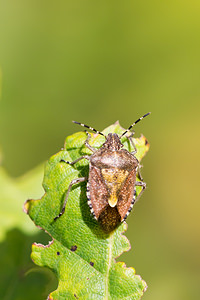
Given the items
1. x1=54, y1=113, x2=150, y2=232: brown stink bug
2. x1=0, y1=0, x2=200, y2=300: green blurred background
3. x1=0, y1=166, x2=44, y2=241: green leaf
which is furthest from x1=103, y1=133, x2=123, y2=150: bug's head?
x1=0, y1=0, x2=200, y2=300: green blurred background

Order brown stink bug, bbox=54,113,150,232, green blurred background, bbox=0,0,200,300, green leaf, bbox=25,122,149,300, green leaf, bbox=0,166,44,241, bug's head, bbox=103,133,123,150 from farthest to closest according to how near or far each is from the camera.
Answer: green blurred background, bbox=0,0,200,300 < green leaf, bbox=0,166,44,241 < bug's head, bbox=103,133,123,150 < brown stink bug, bbox=54,113,150,232 < green leaf, bbox=25,122,149,300

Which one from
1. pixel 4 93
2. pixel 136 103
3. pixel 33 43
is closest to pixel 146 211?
pixel 136 103

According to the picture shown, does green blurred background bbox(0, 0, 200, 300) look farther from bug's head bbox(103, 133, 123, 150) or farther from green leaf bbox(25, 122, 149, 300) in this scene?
green leaf bbox(25, 122, 149, 300)

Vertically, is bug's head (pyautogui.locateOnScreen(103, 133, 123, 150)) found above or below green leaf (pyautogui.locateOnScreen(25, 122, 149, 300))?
above

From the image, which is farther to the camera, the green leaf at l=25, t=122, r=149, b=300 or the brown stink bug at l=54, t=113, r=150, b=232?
the brown stink bug at l=54, t=113, r=150, b=232

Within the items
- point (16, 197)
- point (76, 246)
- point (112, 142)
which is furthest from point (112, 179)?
point (16, 197)

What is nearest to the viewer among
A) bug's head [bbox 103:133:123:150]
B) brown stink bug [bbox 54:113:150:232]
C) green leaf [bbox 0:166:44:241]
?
brown stink bug [bbox 54:113:150:232]

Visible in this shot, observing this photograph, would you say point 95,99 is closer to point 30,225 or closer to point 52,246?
point 30,225
